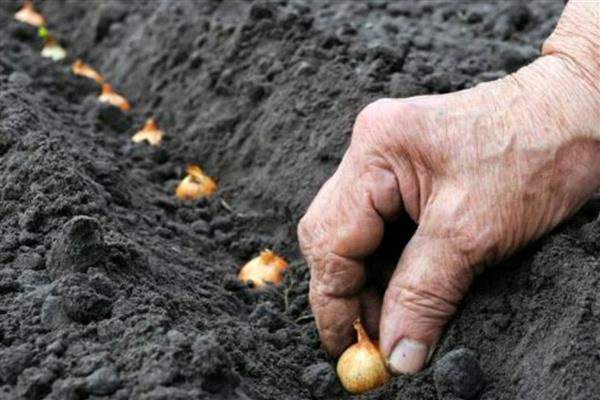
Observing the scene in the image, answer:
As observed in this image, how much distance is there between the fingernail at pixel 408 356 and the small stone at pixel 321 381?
178mm

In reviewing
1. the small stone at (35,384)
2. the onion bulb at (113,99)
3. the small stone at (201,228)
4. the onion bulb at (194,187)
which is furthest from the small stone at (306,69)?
the small stone at (35,384)

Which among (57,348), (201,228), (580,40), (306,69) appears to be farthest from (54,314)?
(306,69)

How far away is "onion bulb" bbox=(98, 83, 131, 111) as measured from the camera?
526 cm

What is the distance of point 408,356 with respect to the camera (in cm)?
291

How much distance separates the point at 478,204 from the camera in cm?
279

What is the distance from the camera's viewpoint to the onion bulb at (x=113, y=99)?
526 cm

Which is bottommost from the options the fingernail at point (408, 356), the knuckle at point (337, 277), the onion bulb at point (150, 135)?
the onion bulb at point (150, 135)

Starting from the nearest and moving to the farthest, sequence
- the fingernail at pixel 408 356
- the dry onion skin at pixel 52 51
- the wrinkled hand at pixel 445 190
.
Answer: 1. the wrinkled hand at pixel 445 190
2. the fingernail at pixel 408 356
3. the dry onion skin at pixel 52 51

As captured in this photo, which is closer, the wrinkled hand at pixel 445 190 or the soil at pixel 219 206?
the soil at pixel 219 206

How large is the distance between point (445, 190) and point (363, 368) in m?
0.54

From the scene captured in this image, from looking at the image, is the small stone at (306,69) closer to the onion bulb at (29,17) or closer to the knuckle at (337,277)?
the knuckle at (337,277)

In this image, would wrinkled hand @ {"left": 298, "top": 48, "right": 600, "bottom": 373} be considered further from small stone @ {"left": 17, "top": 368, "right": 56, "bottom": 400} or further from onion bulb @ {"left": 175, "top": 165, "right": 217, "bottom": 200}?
onion bulb @ {"left": 175, "top": 165, "right": 217, "bottom": 200}

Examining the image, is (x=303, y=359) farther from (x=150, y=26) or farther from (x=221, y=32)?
(x=150, y=26)

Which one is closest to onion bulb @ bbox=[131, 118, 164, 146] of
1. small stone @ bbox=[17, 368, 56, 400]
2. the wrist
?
the wrist
